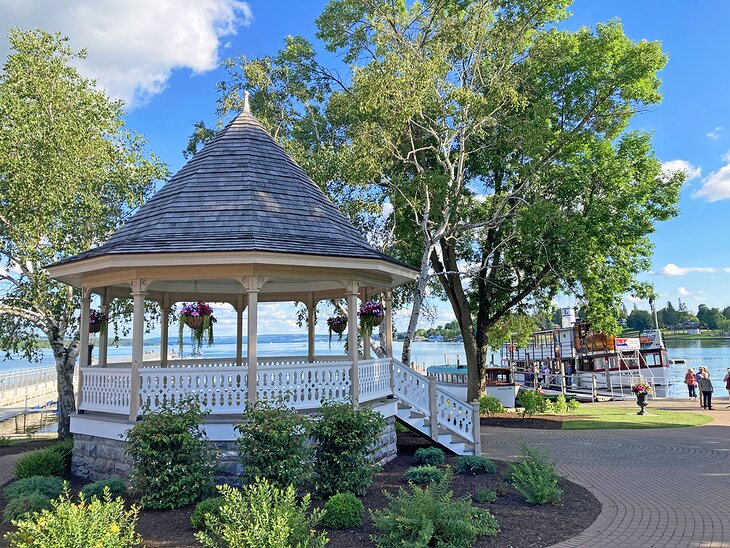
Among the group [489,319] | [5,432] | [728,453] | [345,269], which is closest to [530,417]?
[489,319]

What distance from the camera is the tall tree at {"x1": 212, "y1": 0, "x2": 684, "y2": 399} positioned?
16.7 meters

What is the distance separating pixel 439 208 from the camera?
657 inches

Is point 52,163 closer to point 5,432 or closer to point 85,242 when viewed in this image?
point 85,242

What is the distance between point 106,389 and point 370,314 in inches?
218

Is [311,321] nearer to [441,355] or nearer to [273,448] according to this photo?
[273,448]

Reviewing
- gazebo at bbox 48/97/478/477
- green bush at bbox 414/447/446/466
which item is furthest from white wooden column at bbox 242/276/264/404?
green bush at bbox 414/447/446/466

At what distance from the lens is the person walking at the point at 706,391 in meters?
21.8

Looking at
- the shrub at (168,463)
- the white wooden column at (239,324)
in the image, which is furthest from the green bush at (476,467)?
the white wooden column at (239,324)

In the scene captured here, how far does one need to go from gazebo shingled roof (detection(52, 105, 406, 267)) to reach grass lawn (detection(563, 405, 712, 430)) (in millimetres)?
11359

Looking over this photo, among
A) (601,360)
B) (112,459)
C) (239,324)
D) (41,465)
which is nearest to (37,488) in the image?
(112,459)

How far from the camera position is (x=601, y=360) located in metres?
36.6

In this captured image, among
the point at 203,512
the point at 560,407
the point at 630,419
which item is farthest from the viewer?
the point at 560,407

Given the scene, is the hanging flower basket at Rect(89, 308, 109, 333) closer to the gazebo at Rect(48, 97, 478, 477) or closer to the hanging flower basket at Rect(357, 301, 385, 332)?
the gazebo at Rect(48, 97, 478, 477)

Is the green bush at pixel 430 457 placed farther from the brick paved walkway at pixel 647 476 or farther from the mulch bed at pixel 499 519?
the brick paved walkway at pixel 647 476
